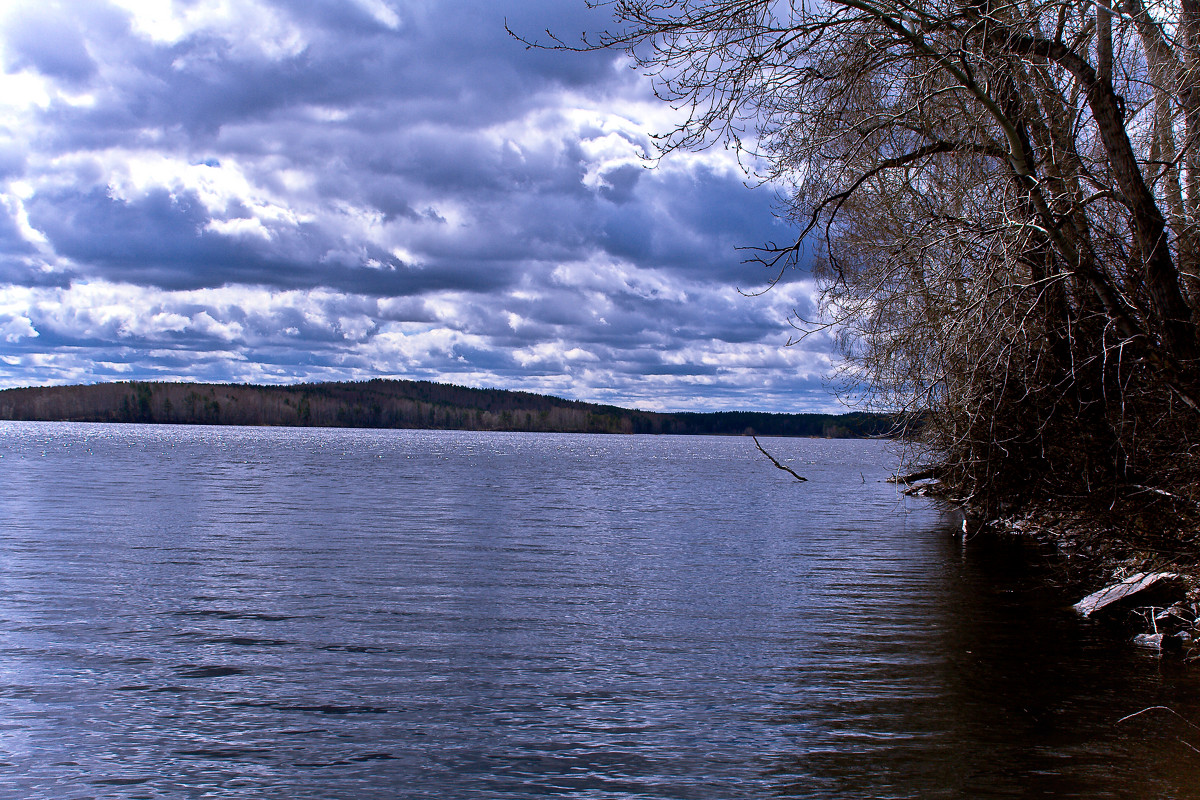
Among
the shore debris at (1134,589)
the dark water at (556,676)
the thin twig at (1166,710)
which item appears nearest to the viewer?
the dark water at (556,676)

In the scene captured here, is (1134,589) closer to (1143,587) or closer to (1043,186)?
(1143,587)

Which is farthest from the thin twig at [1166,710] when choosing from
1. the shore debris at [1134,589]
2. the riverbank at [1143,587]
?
the shore debris at [1134,589]

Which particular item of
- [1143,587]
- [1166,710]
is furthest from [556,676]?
[1143,587]

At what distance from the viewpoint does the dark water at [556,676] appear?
779cm

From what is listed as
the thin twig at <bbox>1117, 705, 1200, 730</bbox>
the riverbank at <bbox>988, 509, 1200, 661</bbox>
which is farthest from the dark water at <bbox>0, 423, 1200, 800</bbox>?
the riverbank at <bbox>988, 509, 1200, 661</bbox>

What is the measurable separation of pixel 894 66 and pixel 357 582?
1283 centimetres

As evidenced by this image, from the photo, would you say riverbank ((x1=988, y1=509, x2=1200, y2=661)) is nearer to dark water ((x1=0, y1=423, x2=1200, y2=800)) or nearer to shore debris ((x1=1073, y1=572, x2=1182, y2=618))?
shore debris ((x1=1073, y1=572, x2=1182, y2=618))

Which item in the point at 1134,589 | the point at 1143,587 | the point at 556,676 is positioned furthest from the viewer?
the point at 1134,589

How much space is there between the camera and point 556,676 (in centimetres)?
1068

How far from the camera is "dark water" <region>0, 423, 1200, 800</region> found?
7.79 m

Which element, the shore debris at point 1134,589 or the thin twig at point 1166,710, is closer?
the thin twig at point 1166,710

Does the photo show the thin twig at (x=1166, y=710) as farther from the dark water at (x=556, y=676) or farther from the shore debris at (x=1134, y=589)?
the shore debris at (x=1134, y=589)

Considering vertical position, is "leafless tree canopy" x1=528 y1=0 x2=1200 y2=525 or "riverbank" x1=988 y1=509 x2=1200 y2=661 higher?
"leafless tree canopy" x1=528 y1=0 x2=1200 y2=525

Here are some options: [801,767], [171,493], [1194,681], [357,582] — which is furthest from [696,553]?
[171,493]
